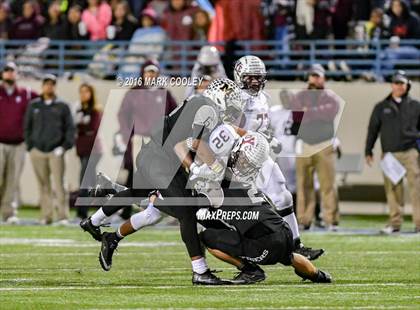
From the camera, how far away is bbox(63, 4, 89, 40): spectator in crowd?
19016 millimetres

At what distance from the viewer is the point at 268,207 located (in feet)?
30.2

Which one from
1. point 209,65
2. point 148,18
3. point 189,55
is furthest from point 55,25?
point 209,65

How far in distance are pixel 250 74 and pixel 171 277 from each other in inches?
62.7

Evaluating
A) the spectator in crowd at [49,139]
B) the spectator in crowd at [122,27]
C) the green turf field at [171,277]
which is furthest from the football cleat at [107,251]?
the spectator in crowd at [122,27]

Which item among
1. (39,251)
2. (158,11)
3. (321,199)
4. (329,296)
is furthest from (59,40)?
(329,296)

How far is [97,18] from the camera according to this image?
1909 centimetres

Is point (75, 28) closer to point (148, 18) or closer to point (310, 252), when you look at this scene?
point (148, 18)

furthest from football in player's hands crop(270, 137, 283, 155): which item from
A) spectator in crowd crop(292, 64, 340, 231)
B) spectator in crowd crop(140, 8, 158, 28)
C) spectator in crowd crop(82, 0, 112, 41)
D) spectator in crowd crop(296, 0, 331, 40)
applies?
spectator in crowd crop(82, 0, 112, 41)

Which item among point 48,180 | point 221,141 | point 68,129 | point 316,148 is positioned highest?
point 221,141

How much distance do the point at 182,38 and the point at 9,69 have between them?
3511 mm

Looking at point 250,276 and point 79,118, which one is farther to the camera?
point 79,118

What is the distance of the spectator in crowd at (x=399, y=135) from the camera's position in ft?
47.4

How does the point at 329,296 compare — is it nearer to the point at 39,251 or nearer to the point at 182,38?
the point at 39,251

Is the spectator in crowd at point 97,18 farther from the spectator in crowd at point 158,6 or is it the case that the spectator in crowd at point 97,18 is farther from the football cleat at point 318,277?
the football cleat at point 318,277
